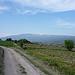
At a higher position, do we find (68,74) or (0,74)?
(0,74)

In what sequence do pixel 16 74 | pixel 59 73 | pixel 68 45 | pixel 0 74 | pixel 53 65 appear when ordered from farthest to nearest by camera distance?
pixel 68 45, pixel 53 65, pixel 59 73, pixel 16 74, pixel 0 74

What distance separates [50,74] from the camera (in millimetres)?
15234

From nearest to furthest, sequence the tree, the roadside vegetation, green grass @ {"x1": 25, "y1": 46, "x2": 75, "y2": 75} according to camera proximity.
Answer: green grass @ {"x1": 25, "y1": 46, "x2": 75, "y2": 75} → the roadside vegetation → the tree

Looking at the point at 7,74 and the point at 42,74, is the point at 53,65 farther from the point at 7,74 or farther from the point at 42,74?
the point at 7,74

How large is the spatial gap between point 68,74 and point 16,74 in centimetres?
703

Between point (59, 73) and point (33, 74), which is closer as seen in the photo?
point (33, 74)

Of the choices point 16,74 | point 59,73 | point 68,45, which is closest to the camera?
point 16,74

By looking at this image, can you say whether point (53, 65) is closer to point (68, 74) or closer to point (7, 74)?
point (68, 74)

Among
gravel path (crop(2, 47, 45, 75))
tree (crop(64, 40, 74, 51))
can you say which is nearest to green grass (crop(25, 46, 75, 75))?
gravel path (crop(2, 47, 45, 75))

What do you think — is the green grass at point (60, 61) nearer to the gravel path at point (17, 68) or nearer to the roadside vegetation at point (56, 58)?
the roadside vegetation at point (56, 58)

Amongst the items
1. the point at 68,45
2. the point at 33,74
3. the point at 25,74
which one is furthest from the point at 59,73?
the point at 68,45

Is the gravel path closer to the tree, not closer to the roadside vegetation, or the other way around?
the roadside vegetation

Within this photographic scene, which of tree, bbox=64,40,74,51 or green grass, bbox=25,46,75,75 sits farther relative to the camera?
tree, bbox=64,40,74,51

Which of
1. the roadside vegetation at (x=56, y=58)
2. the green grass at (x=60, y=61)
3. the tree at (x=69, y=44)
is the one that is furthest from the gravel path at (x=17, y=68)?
the tree at (x=69, y=44)
